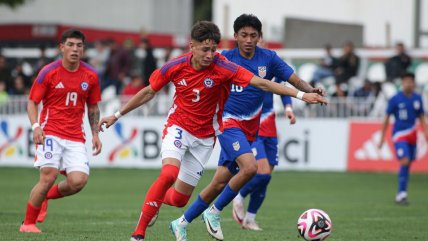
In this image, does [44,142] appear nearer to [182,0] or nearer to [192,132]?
[192,132]

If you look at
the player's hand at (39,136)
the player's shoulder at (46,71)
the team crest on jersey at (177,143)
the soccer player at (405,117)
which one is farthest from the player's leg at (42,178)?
the soccer player at (405,117)

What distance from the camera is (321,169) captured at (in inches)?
1032

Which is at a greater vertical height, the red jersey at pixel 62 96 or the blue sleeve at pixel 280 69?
the blue sleeve at pixel 280 69

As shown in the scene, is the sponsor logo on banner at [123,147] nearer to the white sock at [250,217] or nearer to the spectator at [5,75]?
the spectator at [5,75]

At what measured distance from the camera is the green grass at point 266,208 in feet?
43.5

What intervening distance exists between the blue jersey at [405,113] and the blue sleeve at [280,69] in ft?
22.8

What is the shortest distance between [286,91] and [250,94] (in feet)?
7.09

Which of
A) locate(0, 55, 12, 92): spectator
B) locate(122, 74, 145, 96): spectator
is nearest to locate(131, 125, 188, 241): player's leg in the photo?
locate(122, 74, 145, 96): spectator

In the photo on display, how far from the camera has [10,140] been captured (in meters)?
26.9

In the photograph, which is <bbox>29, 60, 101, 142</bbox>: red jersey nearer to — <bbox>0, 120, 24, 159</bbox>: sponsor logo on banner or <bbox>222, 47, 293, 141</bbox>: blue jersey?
<bbox>222, 47, 293, 141</bbox>: blue jersey

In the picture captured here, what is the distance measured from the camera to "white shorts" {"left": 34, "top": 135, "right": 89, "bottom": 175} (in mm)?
13273

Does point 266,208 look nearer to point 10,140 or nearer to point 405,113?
point 405,113

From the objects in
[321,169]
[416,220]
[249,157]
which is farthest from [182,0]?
[249,157]

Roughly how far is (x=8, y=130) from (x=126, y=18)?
54.9 ft
